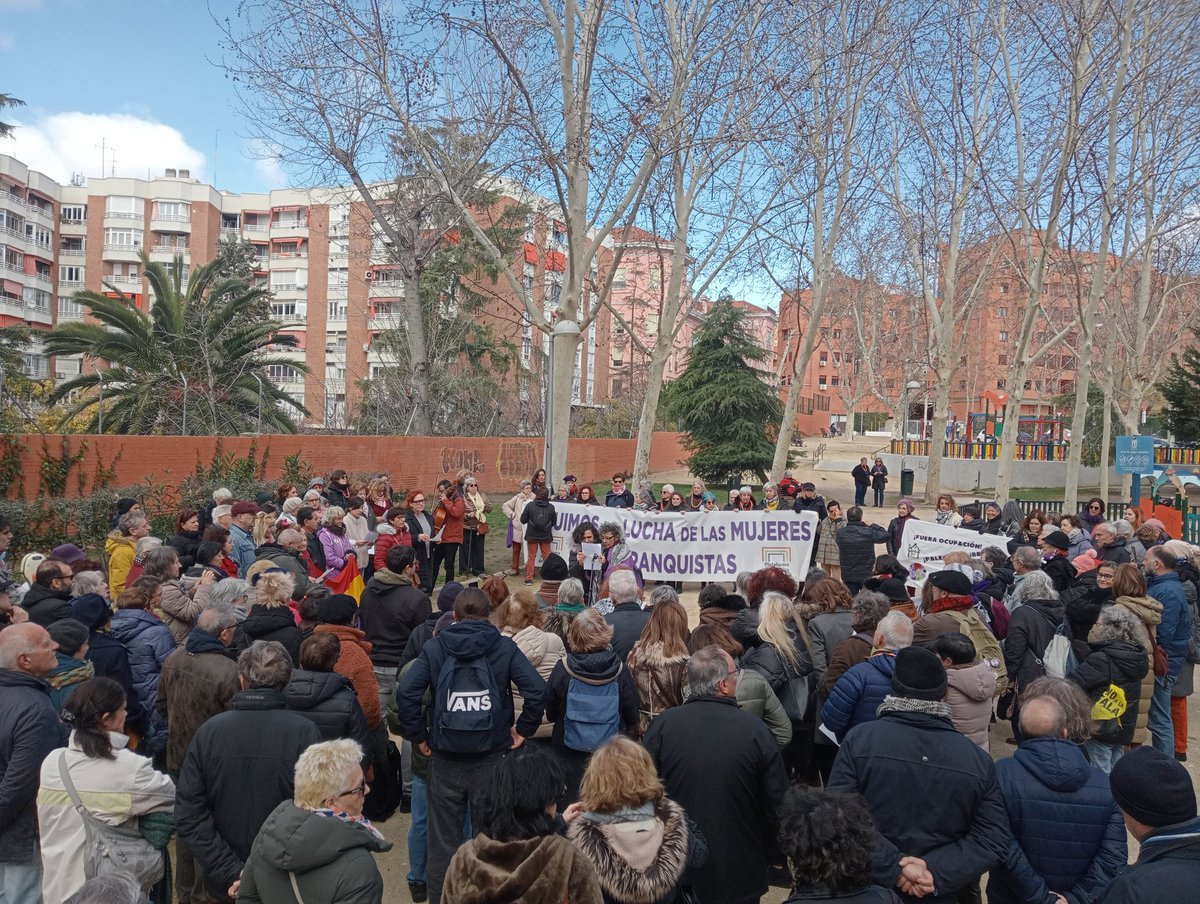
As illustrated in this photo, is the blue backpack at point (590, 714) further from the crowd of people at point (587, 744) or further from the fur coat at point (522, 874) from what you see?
the fur coat at point (522, 874)

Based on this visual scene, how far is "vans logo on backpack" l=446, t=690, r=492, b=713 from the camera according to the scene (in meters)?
4.38

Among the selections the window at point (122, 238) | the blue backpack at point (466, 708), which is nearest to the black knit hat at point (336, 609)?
the blue backpack at point (466, 708)

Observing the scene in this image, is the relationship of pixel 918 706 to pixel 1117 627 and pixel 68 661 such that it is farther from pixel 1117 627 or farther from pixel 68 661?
pixel 68 661

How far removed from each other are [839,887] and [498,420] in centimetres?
2695

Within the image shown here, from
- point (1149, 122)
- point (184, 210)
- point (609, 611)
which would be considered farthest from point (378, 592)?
point (184, 210)

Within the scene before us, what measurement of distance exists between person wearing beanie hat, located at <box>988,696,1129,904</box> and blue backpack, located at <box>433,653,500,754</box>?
2.38m

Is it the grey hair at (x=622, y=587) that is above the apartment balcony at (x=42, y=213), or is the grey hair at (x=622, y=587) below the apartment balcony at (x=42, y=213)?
below

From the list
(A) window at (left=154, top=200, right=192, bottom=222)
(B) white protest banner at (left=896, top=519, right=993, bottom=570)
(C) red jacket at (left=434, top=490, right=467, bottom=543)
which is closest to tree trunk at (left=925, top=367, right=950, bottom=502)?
(B) white protest banner at (left=896, top=519, right=993, bottom=570)

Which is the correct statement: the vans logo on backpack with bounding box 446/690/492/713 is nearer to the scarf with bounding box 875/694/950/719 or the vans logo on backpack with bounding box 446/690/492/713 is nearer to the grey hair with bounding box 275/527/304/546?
the scarf with bounding box 875/694/950/719

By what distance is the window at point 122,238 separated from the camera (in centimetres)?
6556

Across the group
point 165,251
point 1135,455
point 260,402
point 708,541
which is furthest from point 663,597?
point 165,251

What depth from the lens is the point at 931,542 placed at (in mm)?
11617

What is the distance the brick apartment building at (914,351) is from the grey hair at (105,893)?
31619 millimetres

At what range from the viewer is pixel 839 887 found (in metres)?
2.77
